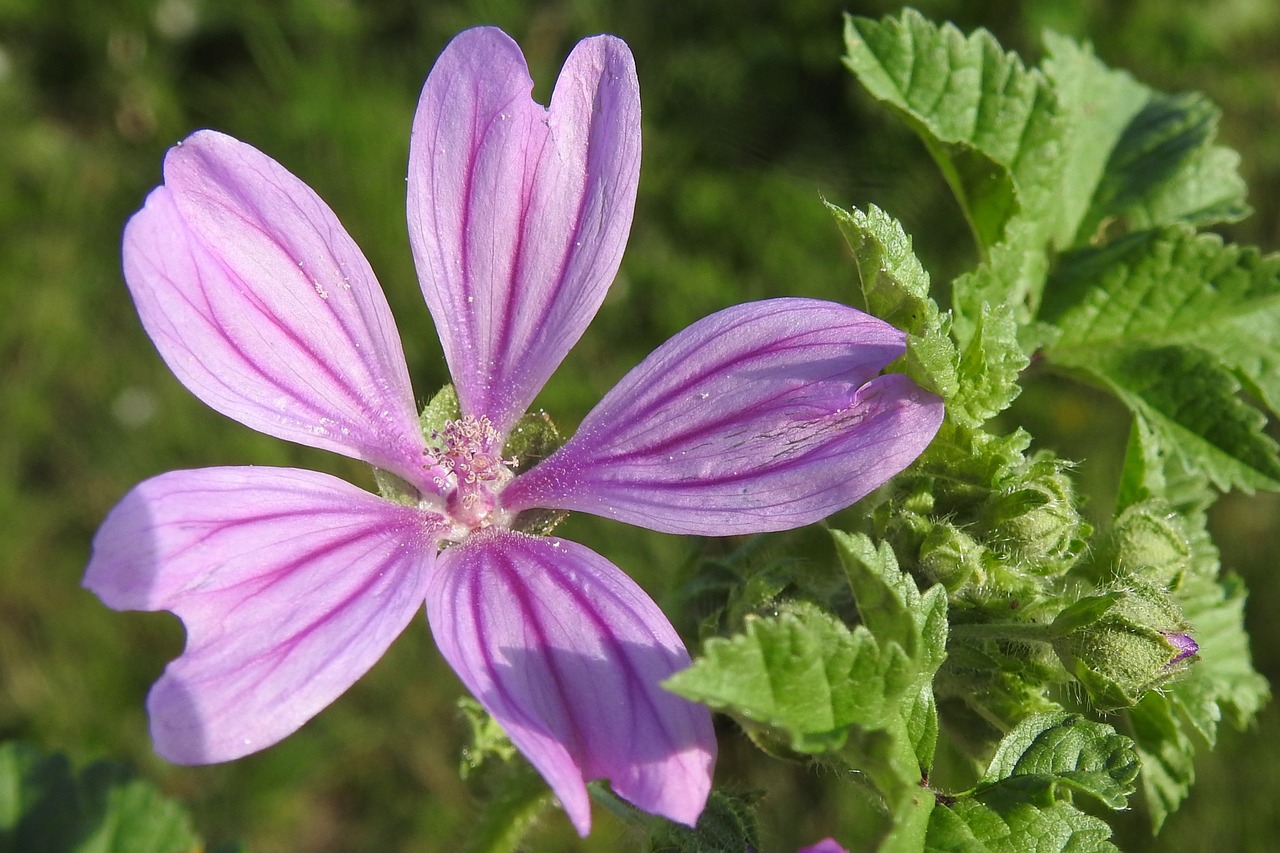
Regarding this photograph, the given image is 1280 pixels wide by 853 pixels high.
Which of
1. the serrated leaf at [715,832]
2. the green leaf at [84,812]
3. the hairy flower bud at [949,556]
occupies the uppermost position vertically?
the hairy flower bud at [949,556]

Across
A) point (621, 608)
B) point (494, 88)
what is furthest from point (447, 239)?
point (621, 608)

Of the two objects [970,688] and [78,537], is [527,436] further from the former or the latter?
[78,537]

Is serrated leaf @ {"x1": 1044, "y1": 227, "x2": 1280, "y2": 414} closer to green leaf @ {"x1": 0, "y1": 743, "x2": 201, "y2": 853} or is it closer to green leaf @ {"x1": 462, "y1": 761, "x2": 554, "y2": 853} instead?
green leaf @ {"x1": 462, "y1": 761, "x2": 554, "y2": 853}

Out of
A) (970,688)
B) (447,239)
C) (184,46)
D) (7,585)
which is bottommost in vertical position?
(7,585)

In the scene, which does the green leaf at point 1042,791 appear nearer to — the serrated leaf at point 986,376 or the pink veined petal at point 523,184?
the serrated leaf at point 986,376

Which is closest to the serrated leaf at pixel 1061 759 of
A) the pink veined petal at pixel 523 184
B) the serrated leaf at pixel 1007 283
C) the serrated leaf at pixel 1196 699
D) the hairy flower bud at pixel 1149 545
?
the serrated leaf at pixel 1196 699
